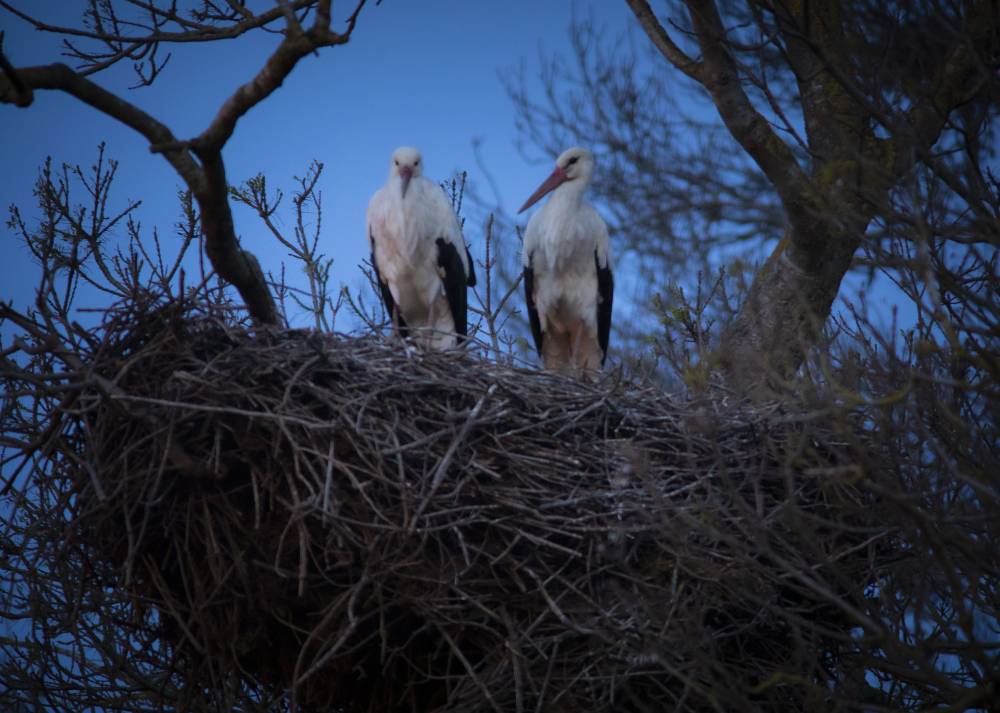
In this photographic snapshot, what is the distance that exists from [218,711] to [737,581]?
1915 mm

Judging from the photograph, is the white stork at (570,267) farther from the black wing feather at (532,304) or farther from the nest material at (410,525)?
the nest material at (410,525)

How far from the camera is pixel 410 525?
328cm

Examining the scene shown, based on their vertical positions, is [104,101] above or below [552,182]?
below

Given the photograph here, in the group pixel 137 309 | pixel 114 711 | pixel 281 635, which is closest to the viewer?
pixel 137 309

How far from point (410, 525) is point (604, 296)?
10.3 ft

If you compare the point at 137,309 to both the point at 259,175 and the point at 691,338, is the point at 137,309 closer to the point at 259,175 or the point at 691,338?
the point at 259,175

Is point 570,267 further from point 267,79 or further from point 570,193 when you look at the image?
point 267,79

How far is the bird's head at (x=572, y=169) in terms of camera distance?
6.20 metres

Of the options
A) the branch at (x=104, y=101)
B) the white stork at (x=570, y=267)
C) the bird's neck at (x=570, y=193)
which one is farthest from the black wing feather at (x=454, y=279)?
the branch at (x=104, y=101)

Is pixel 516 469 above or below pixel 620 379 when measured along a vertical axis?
below

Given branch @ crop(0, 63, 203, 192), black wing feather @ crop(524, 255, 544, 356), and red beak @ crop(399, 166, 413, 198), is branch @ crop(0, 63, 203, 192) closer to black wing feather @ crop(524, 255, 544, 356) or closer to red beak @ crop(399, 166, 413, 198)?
red beak @ crop(399, 166, 413, 198)

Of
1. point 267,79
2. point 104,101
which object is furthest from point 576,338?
point 104,101

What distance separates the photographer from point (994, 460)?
10.7 ft

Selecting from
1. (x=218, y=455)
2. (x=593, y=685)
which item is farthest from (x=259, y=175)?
(x=593, y=685)
